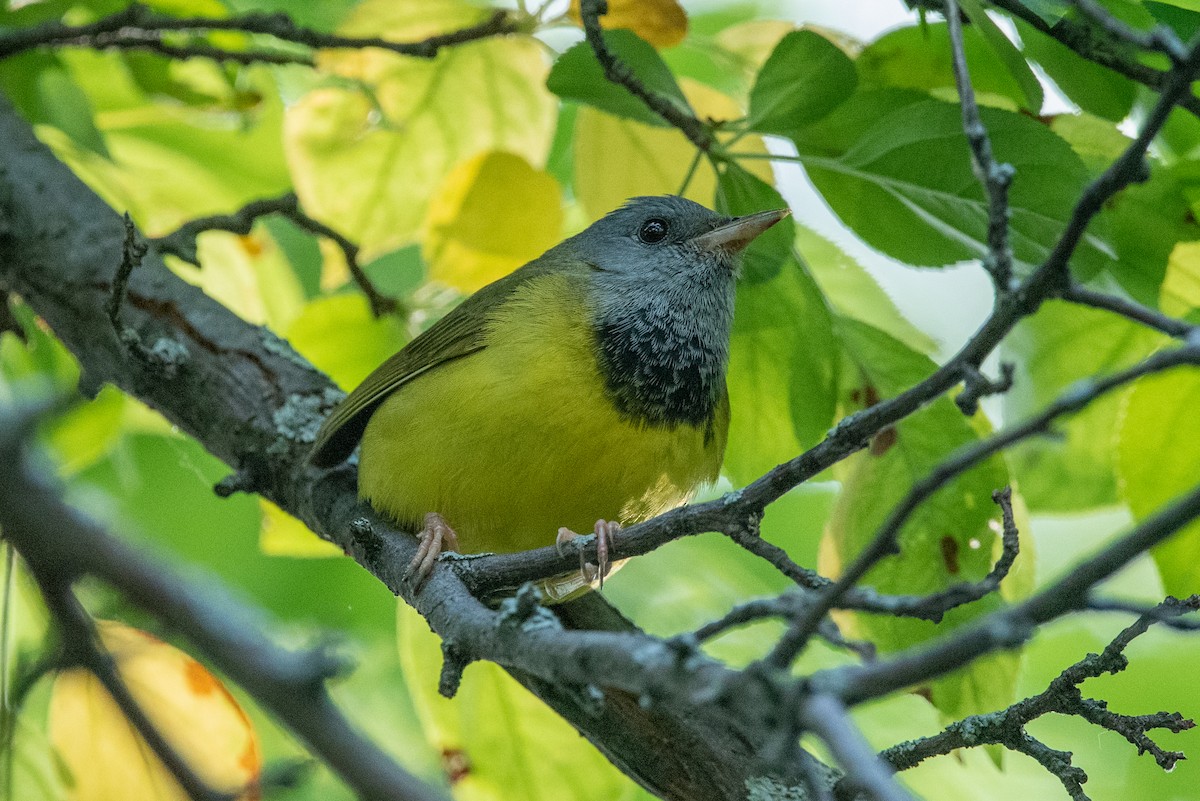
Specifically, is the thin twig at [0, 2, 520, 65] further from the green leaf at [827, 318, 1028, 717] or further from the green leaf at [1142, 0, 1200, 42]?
the green leaf at [1142, 0, 1200, 42]

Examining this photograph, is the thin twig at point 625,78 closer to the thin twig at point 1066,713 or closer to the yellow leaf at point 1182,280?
the yellow leaf at point 1182,280

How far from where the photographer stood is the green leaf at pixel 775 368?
117 inches

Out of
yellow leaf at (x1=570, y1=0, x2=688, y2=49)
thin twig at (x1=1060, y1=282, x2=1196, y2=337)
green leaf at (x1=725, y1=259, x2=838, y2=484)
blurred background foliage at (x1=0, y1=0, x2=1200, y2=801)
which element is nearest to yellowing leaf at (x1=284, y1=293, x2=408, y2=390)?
blurred background foliage at (x1=0, y1=0, x2=1200, y2=801)

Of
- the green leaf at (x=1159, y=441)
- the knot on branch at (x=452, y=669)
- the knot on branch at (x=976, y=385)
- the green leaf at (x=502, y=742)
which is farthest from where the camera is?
the green leaf at (x=502, y=742)

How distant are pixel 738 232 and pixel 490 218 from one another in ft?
2.69

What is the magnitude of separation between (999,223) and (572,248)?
2.46 m

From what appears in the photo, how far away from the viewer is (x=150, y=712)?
6.63 feet

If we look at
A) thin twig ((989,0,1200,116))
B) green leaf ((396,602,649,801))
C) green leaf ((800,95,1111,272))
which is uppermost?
thin twig ((989,0,1200,116))

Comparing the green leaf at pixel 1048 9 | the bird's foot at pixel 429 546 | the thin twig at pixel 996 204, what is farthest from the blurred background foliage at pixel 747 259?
the thin twig at pixel 996 204

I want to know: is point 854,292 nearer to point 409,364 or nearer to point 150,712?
point 409,364

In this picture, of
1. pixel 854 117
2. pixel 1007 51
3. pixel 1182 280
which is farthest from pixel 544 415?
pixel 1182 280

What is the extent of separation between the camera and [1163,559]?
2.58m

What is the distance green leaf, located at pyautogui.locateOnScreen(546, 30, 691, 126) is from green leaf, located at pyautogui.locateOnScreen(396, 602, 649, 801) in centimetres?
146

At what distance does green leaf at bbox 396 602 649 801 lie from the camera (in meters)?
3.24
